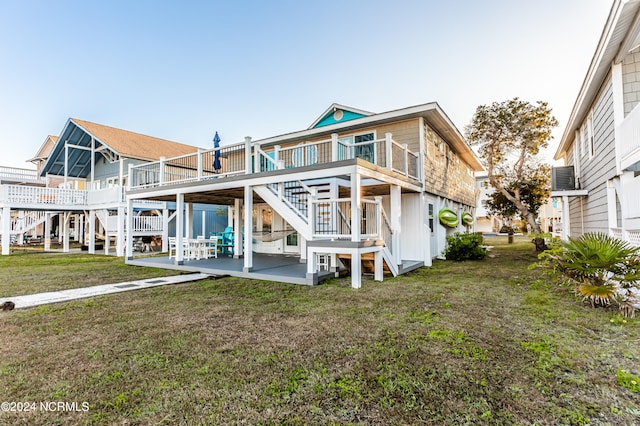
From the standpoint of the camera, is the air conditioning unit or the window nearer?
the window

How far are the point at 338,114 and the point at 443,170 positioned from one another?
4.99m

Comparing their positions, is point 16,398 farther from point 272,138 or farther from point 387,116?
point 272,138

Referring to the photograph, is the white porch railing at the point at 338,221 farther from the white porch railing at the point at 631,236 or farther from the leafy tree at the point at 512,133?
the leafy tree at the point at 512,133

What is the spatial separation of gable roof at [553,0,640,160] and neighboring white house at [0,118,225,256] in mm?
14119

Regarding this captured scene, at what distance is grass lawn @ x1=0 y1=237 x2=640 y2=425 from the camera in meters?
2.38

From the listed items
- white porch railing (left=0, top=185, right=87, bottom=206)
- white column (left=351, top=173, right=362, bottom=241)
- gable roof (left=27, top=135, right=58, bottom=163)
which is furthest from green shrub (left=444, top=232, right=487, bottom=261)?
gable roof (left=27, top=135, right=58, bottom=163)

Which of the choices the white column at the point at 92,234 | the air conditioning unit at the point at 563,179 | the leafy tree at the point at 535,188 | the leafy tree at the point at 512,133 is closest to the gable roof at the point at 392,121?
the leafy tree at the point at 512,133

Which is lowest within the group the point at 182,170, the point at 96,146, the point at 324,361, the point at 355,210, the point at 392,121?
the point at 324,361

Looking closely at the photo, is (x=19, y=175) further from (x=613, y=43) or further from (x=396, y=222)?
(x=613, y=43)

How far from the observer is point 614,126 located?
730 cm

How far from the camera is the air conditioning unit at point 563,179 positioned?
12305mm

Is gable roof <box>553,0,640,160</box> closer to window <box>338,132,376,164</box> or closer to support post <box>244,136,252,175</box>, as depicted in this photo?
window <box>338,132,376,164</box>

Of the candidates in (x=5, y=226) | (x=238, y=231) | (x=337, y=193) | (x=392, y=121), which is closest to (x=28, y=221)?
(x=5, y=226)

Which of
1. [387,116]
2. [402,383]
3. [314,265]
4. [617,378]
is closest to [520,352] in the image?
[617,378]
